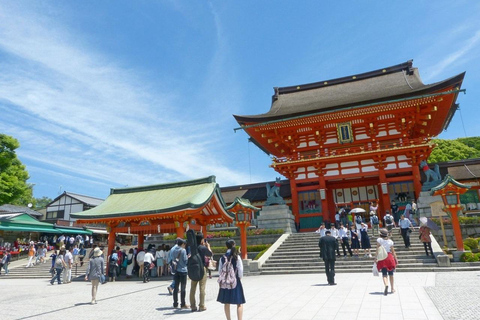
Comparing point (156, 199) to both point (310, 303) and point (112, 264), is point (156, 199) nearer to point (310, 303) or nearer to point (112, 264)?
point (112, 264)

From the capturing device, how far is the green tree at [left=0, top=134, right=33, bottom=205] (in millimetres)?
32375

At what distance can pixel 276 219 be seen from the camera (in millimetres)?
22984

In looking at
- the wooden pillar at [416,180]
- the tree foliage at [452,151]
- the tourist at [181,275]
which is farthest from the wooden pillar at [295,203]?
the tree foliage at [452,151]

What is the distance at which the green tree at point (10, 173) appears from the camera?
106 ft

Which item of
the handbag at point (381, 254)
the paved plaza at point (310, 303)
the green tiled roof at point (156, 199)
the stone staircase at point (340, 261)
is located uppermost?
the green tiled roof at point (156, 199)

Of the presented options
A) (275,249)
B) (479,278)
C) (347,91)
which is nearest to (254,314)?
(479,278)

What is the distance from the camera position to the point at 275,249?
18391 mm

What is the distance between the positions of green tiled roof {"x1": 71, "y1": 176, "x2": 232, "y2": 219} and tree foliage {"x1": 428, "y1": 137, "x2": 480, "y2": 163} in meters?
41.1

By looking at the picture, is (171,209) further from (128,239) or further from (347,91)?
(128,239)

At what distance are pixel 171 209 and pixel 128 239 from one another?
29030 mm

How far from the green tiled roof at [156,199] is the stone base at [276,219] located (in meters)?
5.79

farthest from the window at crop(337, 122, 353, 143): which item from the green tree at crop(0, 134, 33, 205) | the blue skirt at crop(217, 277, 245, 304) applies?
the green tree at crop(0, 134, 33, 205)

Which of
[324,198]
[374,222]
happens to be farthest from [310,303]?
[324,198]

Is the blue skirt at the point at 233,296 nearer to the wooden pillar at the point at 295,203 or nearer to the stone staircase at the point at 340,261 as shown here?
the stone staircase at the point at 340,261
